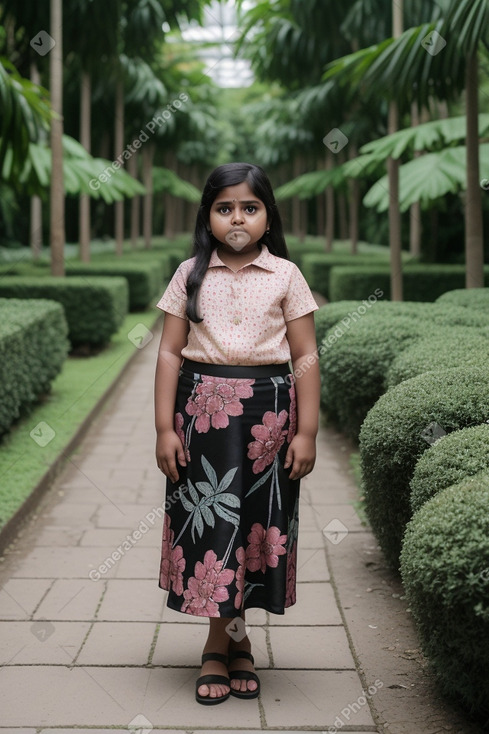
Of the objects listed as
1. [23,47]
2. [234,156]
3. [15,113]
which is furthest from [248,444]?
[234,156]

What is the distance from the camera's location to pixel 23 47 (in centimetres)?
1402

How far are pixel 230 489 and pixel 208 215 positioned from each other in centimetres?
91

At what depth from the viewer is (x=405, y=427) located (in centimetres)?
349

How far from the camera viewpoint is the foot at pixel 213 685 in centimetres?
294

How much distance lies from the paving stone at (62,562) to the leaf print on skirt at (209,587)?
4.62 ft

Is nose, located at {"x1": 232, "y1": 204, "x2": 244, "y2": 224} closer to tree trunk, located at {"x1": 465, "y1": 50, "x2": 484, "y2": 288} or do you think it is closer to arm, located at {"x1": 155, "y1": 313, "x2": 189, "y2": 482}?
arm, located at {"x1": 155, "y1": 313, "x2": 189, "y2": 482}

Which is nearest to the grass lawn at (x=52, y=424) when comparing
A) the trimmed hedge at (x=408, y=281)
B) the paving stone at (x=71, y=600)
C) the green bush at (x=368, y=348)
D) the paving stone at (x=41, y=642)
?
the paving stone at (x=71, y=600)

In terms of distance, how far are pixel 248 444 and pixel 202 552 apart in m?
0.38

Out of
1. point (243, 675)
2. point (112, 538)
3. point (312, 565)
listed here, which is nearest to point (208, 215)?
point (243, 675)

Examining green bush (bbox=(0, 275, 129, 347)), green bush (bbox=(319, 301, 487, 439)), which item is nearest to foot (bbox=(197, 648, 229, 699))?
green bush (bbox=(319, 301, 487, 439))

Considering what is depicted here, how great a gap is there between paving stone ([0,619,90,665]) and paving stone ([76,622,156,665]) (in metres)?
0.05

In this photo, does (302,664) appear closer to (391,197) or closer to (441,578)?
(441,578)

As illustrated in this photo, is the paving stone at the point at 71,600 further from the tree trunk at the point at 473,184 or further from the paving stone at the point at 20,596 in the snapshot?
the tree trunk at the point at 473,184

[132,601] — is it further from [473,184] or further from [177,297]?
[473,184]
